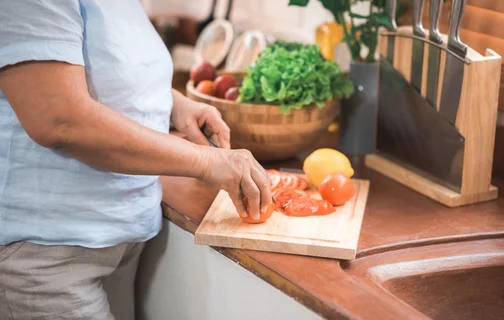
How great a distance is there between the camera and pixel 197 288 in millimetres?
1224

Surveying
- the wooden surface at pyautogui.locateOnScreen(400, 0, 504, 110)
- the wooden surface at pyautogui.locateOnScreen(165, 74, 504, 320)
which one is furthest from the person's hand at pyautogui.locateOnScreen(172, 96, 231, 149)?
the wooden surface at pyautogui.locateOnScreen(400, 0, 504, 110)

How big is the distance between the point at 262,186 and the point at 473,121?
1.41 feet

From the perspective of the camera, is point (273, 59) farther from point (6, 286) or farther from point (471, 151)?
point (6, 286)

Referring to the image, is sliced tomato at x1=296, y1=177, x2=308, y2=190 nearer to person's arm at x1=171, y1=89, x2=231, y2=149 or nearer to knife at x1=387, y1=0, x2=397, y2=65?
person's arm at x1=171, y1=89, x2=231, y2=149

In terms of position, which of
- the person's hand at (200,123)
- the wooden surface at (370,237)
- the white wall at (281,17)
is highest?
the white wall at (281,17)

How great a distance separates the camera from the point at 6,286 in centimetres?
111

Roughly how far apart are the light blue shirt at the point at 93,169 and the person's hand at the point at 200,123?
17cm

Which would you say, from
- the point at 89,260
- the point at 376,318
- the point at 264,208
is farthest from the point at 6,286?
the point at 376,318

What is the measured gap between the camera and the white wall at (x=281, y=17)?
6.73ft

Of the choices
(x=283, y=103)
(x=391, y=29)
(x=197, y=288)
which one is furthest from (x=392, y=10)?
(x=197, y=288)

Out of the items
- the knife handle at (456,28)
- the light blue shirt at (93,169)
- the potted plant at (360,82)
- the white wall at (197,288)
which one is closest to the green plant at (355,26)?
the potted plant at (360,82)

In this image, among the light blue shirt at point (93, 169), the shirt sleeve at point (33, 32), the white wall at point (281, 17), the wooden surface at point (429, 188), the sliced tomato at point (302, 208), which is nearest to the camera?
the shirt sleeve at point (33, 32)

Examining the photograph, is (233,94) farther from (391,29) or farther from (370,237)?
(370,237)

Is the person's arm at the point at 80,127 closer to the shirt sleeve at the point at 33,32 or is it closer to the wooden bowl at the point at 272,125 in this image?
the shirt sleeve at the point at 33,32
